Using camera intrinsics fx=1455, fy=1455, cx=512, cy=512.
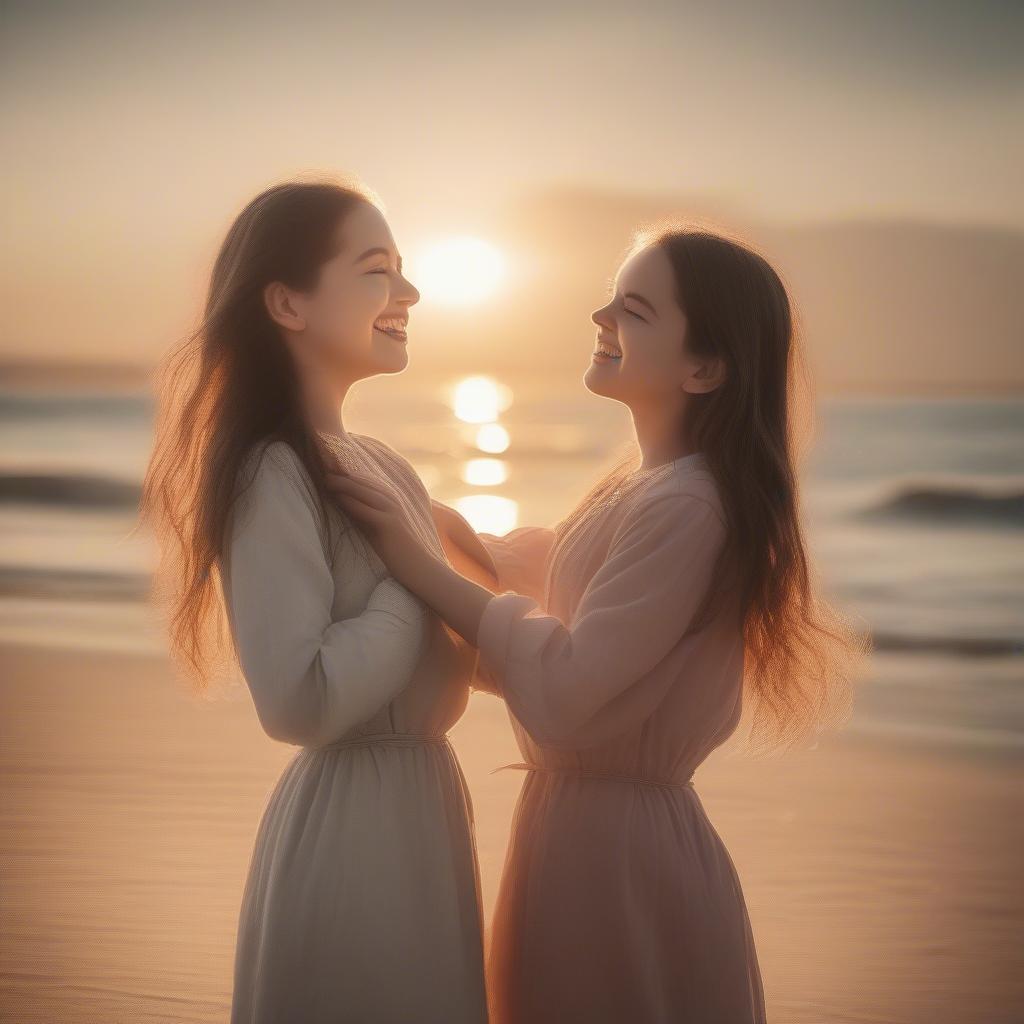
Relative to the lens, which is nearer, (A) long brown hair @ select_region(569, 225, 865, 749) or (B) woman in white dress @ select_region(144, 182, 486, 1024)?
(B) woman in white dress @ select_region(144, 182, 486, 1024)

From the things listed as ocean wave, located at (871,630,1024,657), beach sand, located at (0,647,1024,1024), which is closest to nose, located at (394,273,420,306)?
beach sand, located at (0,647,1024,1024)

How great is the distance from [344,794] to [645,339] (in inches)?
41.4

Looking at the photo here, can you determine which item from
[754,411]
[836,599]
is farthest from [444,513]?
[836,599]

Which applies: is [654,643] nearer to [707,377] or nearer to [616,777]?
[616,777]

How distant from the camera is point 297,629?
2.44 meters

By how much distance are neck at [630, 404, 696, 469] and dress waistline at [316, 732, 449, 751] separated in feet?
2.39

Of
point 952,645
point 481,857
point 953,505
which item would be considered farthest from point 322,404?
point 953,505

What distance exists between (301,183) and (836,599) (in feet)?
32.9

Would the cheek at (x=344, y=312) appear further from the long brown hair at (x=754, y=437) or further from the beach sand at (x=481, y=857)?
the beach sand at (x=481, y=857)

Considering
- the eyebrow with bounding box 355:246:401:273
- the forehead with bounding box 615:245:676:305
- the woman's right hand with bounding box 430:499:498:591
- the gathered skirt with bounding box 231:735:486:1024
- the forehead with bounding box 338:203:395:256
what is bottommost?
the gathered skirt with bounding box 231:735:486:1024

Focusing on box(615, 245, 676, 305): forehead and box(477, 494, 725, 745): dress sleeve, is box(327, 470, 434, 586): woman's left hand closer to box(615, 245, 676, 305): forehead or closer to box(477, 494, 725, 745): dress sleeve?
box(477, 494, 725, 745): dress sleeve

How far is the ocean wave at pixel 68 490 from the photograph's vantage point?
58.9 feet

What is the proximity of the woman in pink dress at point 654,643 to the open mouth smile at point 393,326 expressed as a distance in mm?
367

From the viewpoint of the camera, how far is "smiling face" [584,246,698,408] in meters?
2.86
